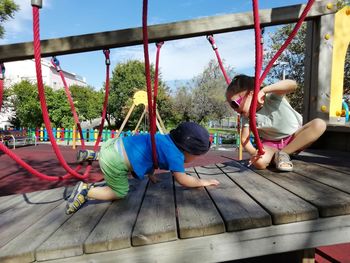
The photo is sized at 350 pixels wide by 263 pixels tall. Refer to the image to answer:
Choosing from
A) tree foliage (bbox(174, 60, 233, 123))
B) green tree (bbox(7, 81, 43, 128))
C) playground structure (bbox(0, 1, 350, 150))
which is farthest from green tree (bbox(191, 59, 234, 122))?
playground structure (bbox(0, 1, 350, 150))

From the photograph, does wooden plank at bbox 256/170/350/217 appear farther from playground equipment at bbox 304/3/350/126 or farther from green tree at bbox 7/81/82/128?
green tree at bbox 7/81/82/128

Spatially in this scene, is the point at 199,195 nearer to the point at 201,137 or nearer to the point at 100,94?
the point at 201,137

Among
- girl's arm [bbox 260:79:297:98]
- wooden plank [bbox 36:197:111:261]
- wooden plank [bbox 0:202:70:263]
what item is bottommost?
wooden plank [bbox 0:202:70:263]

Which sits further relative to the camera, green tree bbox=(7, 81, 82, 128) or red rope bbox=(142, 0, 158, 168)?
green tree bbox=(7, 81, 82, 128)

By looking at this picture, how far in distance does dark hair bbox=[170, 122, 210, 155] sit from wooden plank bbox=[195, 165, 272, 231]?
0.89ft

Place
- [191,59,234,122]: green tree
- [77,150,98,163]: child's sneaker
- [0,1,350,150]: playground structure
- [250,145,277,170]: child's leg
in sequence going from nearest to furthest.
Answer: [0,1,350,150]: playground structure → [250,145,277,170]: child's leg → [77,150,98,163]: child's sneaker → [191,59,234,122]: green tree

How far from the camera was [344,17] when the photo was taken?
2701mm

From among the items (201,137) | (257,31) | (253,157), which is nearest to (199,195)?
(201,137)

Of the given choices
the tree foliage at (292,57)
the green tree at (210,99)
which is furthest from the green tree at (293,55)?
the green tree at (210,99)

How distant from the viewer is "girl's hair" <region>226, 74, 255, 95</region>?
2.27 metres

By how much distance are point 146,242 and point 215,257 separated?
31 centimetres

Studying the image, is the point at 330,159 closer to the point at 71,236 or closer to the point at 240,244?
the point at 240,244

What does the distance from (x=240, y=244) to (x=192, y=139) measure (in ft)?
2.28

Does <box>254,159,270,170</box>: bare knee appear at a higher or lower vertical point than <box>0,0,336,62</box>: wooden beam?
lower
